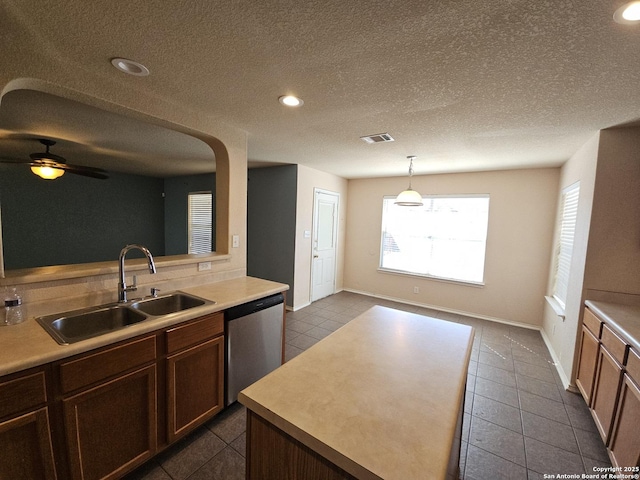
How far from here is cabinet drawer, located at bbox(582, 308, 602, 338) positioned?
6.74ft

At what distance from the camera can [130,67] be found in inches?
62.5

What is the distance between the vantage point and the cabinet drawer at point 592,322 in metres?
2.05

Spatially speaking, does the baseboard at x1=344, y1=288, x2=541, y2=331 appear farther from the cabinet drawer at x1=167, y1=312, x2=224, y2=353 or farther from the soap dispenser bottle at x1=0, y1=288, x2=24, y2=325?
the soap dispenser bottle at x1=0, y1=288, x2=24, y2=325

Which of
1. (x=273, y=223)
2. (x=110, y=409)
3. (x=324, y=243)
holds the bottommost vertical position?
(x=110, y=409)

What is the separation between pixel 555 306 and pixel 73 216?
790 centimetres

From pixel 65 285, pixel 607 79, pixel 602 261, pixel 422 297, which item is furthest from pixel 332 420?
pixel 422 297

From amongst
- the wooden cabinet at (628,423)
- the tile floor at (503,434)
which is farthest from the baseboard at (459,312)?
the wooden cabinet at (628,423)

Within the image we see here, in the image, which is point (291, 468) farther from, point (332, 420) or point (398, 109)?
→ point (398, 109)

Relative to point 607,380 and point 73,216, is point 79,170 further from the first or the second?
point 607,380

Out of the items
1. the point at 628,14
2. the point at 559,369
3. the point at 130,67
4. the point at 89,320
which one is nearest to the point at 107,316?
the point at 89,320

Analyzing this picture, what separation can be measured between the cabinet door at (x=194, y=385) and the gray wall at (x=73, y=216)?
510cm

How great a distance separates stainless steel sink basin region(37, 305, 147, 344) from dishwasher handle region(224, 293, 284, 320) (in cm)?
54

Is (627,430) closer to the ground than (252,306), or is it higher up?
closer to the ground

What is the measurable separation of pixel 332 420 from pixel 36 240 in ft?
20.9
